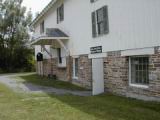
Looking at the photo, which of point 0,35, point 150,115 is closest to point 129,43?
point 150,115

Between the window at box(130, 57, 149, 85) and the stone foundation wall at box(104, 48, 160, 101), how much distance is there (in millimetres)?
248

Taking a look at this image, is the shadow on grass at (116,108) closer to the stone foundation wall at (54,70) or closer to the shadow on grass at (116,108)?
the shadow on grass at (116,108)

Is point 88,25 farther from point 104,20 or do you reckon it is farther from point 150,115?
point 150,115

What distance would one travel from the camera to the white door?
15414 mm

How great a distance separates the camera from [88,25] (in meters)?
17.7

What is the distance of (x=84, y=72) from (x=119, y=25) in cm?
528

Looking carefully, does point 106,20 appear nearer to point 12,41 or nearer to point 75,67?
point 75,67

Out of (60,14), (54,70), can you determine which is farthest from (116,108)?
(54,70)

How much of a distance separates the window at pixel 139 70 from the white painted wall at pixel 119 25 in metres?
0.56

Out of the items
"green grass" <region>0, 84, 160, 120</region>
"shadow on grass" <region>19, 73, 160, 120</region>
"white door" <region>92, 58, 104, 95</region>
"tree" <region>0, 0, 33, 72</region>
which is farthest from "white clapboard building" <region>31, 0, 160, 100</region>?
"tree" <region>0, 0, 33, 72</region>

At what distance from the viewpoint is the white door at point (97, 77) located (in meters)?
15.4

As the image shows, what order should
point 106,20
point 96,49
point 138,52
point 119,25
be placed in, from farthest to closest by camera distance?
point 96,49, point 106,20, point 119,25, point 138,52

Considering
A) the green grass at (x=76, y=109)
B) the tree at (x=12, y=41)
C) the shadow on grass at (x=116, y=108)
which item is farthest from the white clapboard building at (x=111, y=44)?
the tree at (x=12, y=41)

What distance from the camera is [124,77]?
13.8 meters
